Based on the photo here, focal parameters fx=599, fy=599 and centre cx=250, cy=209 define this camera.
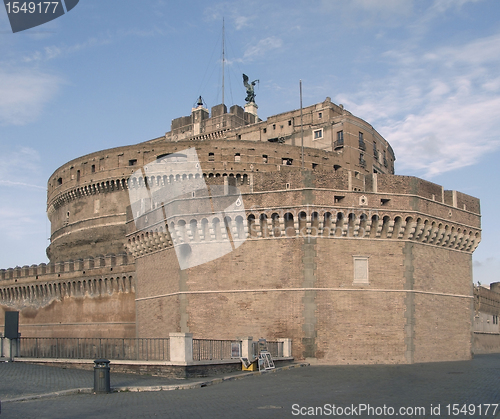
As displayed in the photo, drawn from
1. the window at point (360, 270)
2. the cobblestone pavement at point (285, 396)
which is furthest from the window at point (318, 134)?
the cobblestone pavement at point (285, 396)

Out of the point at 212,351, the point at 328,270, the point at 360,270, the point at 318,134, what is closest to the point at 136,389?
the point at 212,351

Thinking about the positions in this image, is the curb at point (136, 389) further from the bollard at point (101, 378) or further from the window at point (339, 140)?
the window at point (339, 140)

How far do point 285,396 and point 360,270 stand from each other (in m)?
10.8

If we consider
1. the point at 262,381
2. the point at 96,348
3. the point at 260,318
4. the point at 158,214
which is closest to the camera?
the point at 262,381

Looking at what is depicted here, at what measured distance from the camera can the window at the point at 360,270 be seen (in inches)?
969

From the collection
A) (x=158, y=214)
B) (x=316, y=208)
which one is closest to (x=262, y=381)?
(x=316, y=208)

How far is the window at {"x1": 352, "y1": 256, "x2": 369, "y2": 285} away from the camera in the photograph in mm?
24625

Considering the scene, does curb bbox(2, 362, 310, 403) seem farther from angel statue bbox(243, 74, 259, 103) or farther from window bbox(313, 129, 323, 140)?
angel statue bbox(243, 74, 259, 103)

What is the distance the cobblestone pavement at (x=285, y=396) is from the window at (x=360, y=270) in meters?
4.44

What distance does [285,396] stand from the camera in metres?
14.9

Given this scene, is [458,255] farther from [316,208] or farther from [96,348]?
[96,348]

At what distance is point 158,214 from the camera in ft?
90.3

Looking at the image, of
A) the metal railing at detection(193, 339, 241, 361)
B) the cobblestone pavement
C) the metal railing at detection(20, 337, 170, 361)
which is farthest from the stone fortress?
the metal railing at detection(20, 337, 170, 361)

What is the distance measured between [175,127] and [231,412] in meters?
66.6
